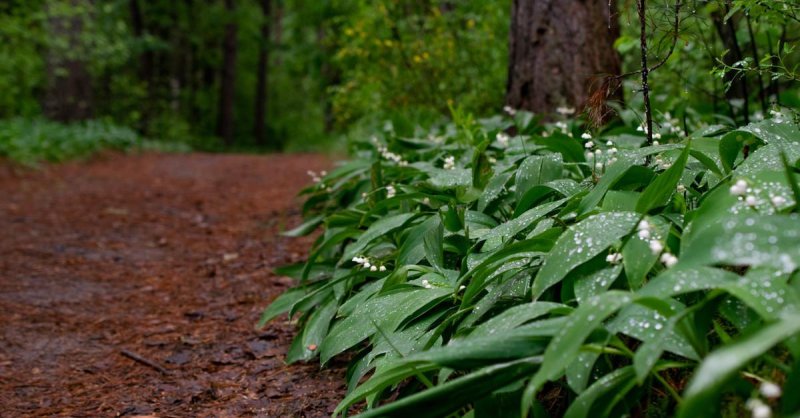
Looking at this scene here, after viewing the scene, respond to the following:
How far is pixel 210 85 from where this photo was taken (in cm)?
2625

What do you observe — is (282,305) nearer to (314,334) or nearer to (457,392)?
(314,334)

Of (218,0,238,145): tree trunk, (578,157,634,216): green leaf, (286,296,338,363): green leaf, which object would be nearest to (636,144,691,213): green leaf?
(578,157,634,216): green leaf

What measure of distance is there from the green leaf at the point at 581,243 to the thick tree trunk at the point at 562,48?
3107mm

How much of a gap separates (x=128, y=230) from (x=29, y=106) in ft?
30.1

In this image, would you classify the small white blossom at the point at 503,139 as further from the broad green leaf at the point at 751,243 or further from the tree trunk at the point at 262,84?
the tree trunk at the point at 262,84

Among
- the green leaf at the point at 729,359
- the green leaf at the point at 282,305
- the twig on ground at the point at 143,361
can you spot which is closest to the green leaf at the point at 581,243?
the green leaf at the point at 729,359

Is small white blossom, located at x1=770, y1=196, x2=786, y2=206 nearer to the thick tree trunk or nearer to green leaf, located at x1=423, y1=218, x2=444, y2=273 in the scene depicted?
green leaf, located at x1=423, y1=218, x2=444, y2=273

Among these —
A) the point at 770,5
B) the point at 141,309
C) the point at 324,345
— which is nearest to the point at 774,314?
the point at 324,345

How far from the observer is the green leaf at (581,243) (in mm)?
1721

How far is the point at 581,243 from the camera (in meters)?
1.77

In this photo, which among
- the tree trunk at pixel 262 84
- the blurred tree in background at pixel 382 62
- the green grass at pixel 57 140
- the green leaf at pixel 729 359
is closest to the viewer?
the green leaf at pixel 729 359

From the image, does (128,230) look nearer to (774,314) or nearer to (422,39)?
(422,39)

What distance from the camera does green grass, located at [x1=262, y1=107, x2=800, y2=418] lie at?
1369 millimetres

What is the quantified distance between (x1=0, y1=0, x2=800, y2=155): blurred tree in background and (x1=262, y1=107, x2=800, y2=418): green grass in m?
0.51
